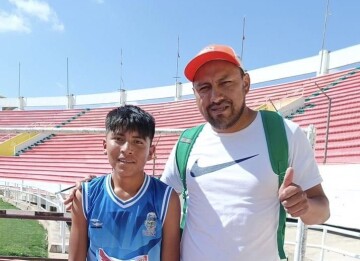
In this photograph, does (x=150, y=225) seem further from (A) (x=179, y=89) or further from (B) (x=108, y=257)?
(A) (x=179, y=89)

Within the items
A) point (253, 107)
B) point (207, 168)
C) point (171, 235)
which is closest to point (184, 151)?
point (207, 168)

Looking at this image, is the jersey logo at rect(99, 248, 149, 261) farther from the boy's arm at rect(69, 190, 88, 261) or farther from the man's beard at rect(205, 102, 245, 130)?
the man's beard at rect(205, 102, 245, 130)

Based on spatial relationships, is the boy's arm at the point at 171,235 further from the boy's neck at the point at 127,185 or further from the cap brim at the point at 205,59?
the cap brim at the point at 205,59

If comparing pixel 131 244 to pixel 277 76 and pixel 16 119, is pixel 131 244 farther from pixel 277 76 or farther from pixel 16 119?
pixel 16 119

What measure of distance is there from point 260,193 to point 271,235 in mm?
179

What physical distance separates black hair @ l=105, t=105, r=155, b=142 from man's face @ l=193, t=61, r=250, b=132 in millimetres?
267

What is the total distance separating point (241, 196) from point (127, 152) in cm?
51

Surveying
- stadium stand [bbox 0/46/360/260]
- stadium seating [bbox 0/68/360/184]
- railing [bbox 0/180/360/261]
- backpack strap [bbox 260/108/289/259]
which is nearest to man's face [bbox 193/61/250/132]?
backpack strap [bbox 260/108/289/259]

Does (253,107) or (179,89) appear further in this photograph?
(179,89)

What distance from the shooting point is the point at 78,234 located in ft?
5.04

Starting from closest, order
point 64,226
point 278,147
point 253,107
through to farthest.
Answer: point 278,147, point 64,226, point 253,107

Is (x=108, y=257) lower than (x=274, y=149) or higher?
lower

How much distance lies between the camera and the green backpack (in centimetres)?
137

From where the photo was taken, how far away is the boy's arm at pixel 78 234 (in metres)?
1.53
